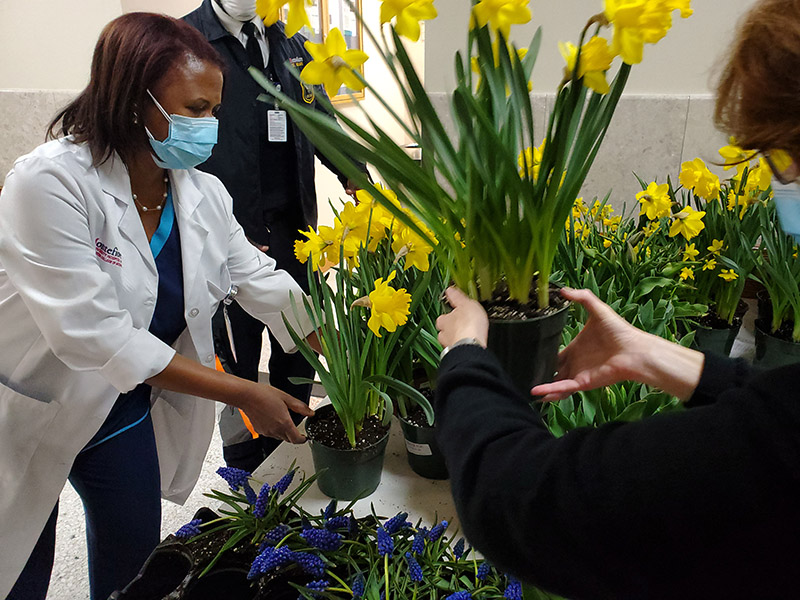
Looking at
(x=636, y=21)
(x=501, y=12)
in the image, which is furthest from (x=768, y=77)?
(x=501, y=12)

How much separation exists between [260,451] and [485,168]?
1611mm

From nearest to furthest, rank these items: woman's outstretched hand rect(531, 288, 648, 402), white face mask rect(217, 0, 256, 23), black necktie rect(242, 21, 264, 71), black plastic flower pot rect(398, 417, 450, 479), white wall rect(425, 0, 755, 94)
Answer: woman's outstretched hand rect(531, 288, 648, 402), black plastic flower pot rect(398, 417, 450, 479), white face mask rect(217, 0, 256, 23), black necktie rect(242, 21, 264, 71), white wall rect(425, 0, 755, 94)

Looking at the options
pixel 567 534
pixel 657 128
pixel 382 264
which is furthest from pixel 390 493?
pixel 657 128

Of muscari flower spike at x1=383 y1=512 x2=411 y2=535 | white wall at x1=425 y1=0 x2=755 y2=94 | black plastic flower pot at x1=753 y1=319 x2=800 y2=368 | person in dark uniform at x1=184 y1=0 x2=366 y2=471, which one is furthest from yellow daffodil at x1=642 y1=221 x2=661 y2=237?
muscari flower spike at x1=383 y1=512 x2=411 y2=535

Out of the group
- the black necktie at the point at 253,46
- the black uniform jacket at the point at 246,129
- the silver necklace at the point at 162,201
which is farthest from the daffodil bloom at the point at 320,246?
the black necktie at the point at 253,46

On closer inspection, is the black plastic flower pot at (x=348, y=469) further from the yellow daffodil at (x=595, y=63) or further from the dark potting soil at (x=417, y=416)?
the yellow daffodil at (x=595, y=63)

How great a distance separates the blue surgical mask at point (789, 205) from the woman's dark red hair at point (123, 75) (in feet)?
3.47

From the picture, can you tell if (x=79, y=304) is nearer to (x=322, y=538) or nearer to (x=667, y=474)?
(x=322, y=538)

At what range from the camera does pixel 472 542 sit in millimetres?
497

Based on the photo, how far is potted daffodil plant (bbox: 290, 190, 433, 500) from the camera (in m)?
0.99

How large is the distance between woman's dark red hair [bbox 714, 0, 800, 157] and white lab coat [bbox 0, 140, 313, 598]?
0.98 meters

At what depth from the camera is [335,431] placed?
1.06 meters

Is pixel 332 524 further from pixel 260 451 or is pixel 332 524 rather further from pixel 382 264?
pixel 260 451

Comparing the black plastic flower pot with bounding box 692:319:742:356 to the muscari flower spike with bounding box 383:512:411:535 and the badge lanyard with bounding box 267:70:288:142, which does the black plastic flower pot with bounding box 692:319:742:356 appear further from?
the badge lanyard with bounding box 267:70:288:142
